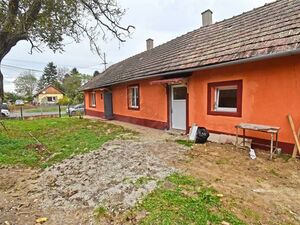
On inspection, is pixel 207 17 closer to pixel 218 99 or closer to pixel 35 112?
pixel 218 99

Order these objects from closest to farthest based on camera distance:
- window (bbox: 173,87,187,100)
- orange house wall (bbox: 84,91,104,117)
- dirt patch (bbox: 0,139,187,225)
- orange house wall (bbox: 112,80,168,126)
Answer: dirt patch (bbox: 0,139,187,225) < window (bbox: 173,87,187,100) < orange house wall (bbox: 112,80,168,126) < orange house wall (bbox: 84,91,104,117)

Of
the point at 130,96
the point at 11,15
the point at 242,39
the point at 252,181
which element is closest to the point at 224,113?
the point at 242,39

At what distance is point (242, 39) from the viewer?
8.72 metres

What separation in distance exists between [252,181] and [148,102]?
9685 mm

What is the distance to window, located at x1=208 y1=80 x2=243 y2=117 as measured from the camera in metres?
8.57

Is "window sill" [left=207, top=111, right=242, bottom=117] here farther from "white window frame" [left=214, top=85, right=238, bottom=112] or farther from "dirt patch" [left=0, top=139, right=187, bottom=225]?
"dirt patch" [left=0, top=139, right=187, bottom=225]

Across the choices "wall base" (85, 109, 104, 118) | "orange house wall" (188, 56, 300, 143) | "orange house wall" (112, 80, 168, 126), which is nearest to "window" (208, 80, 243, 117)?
"orange house wall" (188, 56, 300, 143)

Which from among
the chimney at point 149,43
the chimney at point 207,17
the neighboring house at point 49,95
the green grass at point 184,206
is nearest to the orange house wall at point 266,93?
the green grass at point 184,206

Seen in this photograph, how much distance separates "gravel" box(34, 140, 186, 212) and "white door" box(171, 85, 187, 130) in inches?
144

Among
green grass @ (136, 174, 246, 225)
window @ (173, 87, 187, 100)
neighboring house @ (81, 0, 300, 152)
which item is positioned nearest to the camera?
green grass @ (136, 174, 246, 225)

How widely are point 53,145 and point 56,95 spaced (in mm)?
59143

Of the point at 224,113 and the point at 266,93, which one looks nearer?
the point at 266,93

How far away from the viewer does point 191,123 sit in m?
10.8

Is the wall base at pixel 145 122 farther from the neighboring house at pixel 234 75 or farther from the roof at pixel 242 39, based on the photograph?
the roof at pixel 242 39
